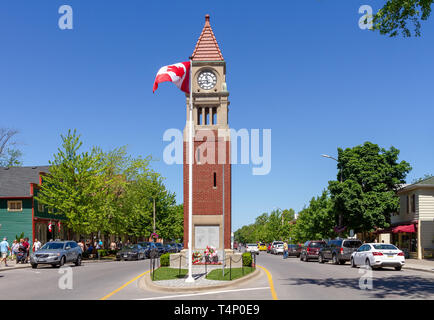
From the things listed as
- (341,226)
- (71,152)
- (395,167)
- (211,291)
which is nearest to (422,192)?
(395,167)

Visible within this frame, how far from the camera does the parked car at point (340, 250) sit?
117ft

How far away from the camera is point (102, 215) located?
4575 centimetres

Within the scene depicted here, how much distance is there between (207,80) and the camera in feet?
117

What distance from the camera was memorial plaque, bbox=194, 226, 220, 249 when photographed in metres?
34.3

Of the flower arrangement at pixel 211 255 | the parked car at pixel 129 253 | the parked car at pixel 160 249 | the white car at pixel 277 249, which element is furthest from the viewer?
the white car at pixel 277 249

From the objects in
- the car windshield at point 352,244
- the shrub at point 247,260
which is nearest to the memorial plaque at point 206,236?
the shrub at point 247,260

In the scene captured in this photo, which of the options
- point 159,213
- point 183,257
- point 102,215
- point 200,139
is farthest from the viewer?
point 159,213

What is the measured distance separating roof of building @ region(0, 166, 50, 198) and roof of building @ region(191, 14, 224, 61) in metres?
22.9

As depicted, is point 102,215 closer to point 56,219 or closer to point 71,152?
point 71,152

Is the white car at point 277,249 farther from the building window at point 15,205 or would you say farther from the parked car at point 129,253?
the building window at point 15,205

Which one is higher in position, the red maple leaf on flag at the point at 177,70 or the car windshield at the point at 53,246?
the red maple leaf on flag at the point at 177,70

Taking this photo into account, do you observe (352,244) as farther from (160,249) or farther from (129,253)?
(160,249)

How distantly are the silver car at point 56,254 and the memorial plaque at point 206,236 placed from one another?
791 centimetres

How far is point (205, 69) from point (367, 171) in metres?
20.8
